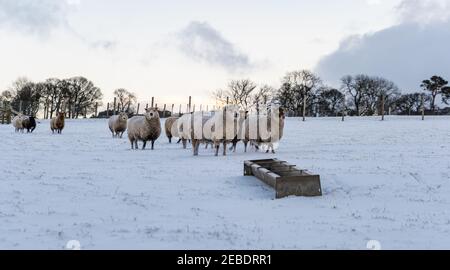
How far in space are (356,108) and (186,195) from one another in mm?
77137

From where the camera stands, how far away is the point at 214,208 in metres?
7.38

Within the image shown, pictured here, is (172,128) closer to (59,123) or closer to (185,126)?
(185,126)

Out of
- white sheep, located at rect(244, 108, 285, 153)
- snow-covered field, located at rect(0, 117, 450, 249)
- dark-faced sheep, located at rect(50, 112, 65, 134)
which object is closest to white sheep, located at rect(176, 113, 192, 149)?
white sheep, located at rect(244, 108, 285, 153)

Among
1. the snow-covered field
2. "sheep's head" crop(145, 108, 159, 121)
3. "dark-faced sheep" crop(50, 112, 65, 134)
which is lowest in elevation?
the snow-covered field

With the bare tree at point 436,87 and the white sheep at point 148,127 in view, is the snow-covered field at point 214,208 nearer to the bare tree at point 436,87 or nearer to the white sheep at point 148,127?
the white sheep at point 148,127

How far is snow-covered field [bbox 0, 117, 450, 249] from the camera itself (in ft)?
18.3

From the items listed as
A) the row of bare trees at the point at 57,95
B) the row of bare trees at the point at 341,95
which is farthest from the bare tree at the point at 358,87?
the row of bare trees at the point at 57,95

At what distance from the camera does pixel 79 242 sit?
17.4ft

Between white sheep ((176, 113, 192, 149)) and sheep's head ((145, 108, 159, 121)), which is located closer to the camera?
white sheep ((176, 113, 192, 149))

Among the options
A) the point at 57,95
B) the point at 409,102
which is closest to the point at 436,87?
the point at 409,102

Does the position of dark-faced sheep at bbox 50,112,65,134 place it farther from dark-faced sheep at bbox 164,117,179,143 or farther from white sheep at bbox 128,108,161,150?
white sheep at bbox 128,108,161,150
